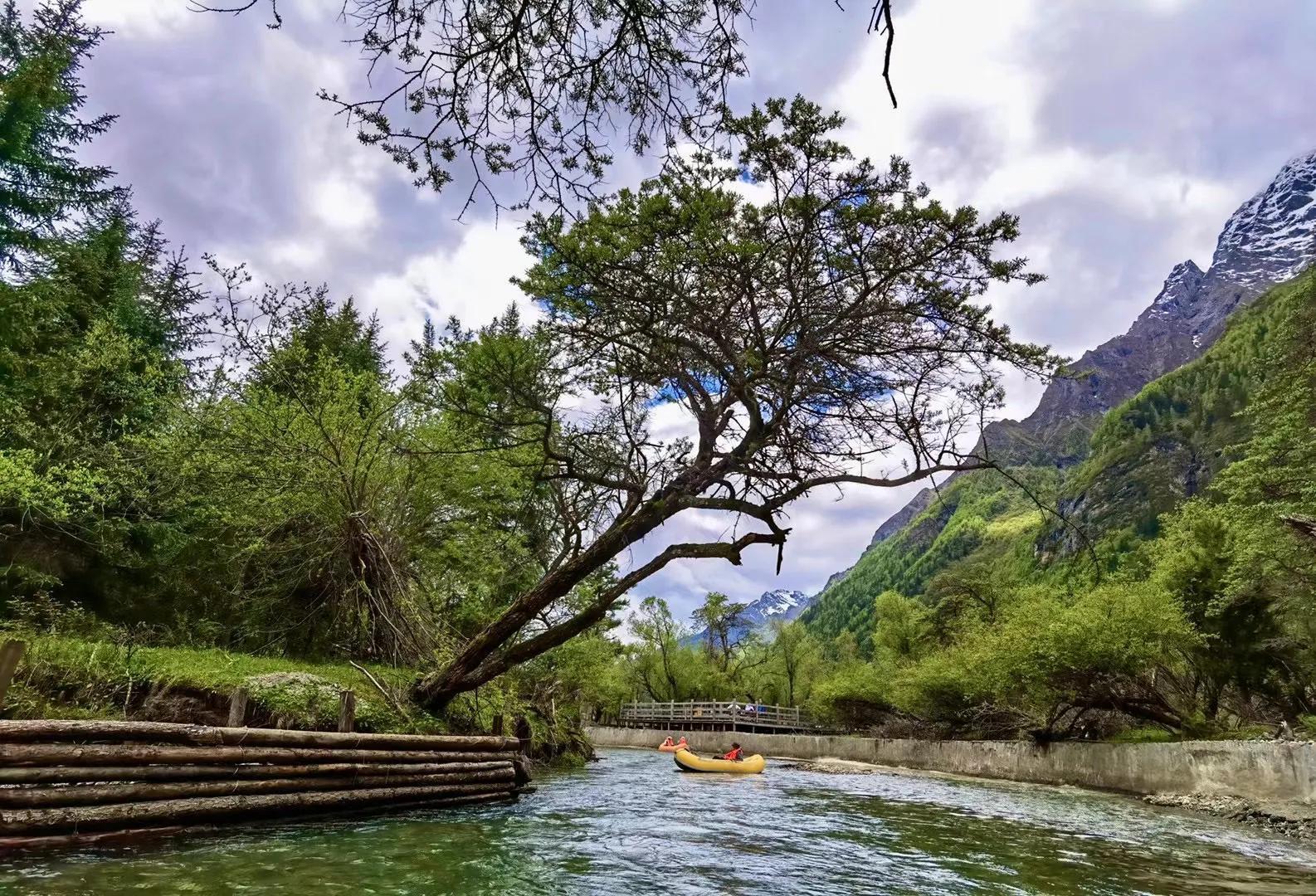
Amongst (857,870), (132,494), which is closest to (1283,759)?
(857,870)

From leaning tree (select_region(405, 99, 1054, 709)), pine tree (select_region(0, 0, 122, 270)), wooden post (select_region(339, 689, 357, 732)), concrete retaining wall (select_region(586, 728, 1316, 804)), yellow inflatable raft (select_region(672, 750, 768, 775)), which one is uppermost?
pine tree (select_region(0, 0, 122, 270))

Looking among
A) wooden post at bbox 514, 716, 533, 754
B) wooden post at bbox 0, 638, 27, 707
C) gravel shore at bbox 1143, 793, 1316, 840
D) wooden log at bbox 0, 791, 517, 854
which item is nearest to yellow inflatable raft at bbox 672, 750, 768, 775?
wooden post at bbox 514, 716, 533, 754

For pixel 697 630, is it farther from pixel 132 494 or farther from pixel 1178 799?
pixel 132 494

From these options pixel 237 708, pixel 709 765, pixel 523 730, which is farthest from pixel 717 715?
pixel 237 708

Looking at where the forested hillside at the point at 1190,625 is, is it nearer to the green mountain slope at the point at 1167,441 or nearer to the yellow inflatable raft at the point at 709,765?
the yellow inflatable raft at the point at 709,765

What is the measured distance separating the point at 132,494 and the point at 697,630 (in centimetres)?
4991

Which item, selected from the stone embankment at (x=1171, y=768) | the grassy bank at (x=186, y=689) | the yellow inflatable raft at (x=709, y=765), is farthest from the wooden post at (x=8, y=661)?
the yellow inflatable raft at (x=709, y=765)

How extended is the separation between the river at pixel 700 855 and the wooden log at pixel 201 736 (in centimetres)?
96

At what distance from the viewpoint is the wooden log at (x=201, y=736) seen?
5.87 metres

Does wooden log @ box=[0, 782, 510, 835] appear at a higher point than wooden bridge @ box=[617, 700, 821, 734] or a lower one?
higher

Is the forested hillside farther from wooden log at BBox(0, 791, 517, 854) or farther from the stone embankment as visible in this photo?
wooden log at BBox(0, 791, 517, 854)

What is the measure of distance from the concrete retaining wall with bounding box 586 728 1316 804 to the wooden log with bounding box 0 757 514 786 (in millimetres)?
16001

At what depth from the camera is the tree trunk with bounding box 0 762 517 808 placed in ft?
18.9

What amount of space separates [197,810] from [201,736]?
706mm
